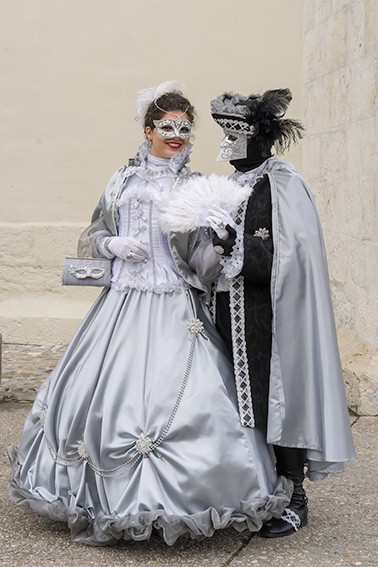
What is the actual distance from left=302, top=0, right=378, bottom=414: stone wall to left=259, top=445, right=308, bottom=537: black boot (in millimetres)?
1836

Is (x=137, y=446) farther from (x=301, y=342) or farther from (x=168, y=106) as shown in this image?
(x=168, y=106)

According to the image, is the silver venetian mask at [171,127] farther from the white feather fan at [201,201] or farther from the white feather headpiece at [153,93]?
the white feather fan at [201,201]

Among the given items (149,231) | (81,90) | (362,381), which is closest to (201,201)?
(149,231)

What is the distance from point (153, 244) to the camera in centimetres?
377

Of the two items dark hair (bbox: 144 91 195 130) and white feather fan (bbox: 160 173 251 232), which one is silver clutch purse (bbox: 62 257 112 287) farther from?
dark hair (bbox: 144 91 195 130)

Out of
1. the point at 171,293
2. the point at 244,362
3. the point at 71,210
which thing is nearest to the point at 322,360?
the point at 244,362

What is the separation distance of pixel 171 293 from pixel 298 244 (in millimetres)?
519

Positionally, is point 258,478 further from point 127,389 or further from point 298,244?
point 298,244

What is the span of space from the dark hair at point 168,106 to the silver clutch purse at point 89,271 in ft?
1.77

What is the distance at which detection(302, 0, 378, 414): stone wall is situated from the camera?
5.53m

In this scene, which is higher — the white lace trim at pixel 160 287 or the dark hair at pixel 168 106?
the dark hair at pixel 168 106

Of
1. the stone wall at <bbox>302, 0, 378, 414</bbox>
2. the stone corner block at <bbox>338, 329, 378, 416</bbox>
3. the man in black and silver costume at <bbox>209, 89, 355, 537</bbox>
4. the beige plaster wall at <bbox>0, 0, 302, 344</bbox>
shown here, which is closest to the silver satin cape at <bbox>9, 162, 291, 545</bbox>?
the man in black and silver costume at <bbox>209, 89, 355, 537</bbox>

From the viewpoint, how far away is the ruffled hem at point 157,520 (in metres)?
3.32

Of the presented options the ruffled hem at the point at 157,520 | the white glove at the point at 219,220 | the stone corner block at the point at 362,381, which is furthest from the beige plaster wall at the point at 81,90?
the ruffled hem at the point at 157,520
